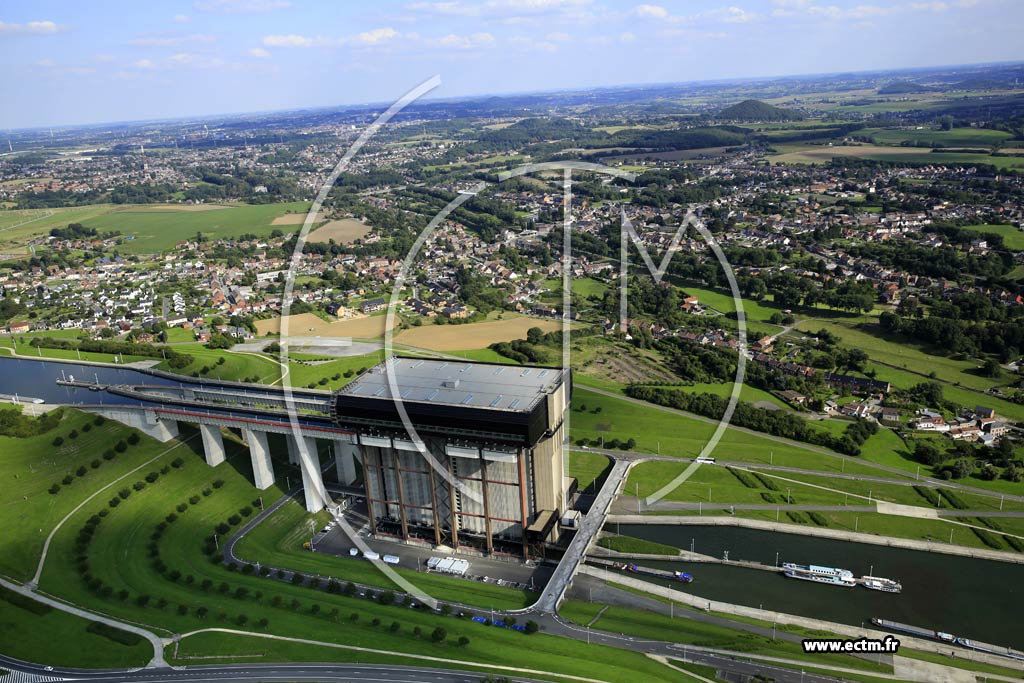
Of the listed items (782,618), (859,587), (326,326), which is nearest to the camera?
(782,618)

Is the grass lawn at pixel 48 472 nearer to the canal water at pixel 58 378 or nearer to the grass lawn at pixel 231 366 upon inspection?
the canal water at pixel 58 378

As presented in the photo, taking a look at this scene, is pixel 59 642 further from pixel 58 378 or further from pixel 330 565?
pixel 58 378

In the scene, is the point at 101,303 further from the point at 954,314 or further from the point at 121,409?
the point at 954,314

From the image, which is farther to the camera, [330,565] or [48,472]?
[48,472]

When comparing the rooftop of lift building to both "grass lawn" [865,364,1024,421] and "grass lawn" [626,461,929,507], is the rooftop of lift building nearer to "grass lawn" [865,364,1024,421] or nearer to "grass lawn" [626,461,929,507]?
"grass lawn" [626,461,929,507]

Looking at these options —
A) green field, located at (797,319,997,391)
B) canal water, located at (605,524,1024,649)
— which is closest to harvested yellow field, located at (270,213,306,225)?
green field, located at (797,319,997,391)

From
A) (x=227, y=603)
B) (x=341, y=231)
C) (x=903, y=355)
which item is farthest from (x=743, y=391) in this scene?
(x=341, y=231)
